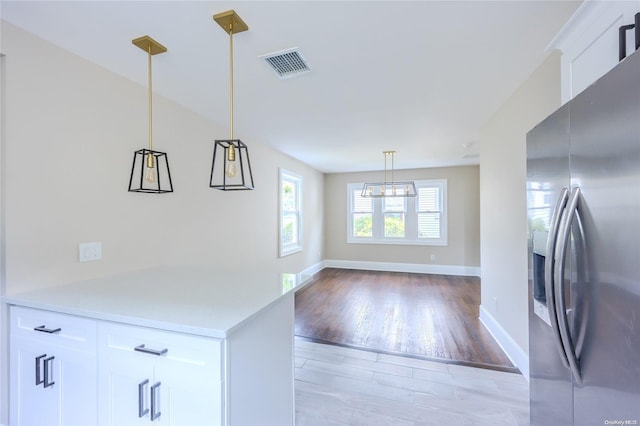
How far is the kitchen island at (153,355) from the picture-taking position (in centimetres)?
103

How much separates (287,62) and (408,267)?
5.57 meters

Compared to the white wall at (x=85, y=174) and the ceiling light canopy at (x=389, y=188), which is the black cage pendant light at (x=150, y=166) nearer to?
the white wall at (x=85, y=174)

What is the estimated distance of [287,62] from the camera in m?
1.87

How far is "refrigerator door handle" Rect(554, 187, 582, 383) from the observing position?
887mm

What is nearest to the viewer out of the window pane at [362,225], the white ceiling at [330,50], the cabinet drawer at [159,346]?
the cabinet drawer at [159,346]

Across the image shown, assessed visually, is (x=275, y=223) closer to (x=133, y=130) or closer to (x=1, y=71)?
(x=133, y=130)

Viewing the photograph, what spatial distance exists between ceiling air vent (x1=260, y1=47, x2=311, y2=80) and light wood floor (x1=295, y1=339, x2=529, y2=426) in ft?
7.98

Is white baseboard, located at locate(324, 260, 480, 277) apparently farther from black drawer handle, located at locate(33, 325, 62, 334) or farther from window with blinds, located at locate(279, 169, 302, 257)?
black drawer handle, located at locate(33, 325, 62, 334)

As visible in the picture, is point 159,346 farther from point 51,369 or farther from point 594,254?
point 594,254

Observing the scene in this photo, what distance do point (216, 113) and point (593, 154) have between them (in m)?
2.92

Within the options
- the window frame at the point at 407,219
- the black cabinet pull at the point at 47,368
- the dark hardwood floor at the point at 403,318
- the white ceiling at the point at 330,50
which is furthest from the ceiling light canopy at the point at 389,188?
the black cabinet pull at the point at 47,368

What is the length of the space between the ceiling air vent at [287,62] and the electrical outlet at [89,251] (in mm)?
1750

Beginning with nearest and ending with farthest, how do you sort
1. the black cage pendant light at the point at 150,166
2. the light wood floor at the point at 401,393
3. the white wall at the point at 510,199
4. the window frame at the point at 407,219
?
the black cage pendant light at the point at 150,166 → the light wood floor at the point at 401,393 → the white wall at the point at 510,199 → the window frame at the point at 407,219

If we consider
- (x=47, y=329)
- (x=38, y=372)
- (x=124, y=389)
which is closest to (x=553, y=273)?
(x=124, y=389)
